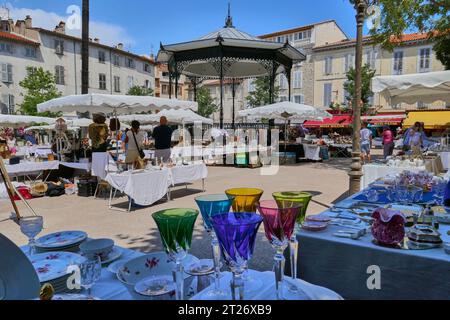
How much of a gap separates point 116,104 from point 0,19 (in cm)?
3255

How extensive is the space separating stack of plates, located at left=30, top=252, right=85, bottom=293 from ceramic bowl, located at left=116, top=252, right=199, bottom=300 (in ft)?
0.66

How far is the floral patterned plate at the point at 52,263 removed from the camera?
4.69 feet

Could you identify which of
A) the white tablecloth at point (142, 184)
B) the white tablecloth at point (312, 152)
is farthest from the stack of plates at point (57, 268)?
the white tablecloth at point (312, 152)

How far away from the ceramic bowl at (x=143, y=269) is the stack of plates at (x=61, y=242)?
0.51 metres

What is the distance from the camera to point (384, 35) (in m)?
11.4

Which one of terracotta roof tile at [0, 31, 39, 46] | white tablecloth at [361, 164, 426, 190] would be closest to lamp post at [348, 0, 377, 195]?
white tablecloth at [361, 164, 426, 190]

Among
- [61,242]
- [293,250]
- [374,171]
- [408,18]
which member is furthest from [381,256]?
[408,18]

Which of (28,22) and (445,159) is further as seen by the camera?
(28,22)

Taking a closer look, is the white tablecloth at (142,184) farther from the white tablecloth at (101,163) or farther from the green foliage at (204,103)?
the green foliage at (204,103)

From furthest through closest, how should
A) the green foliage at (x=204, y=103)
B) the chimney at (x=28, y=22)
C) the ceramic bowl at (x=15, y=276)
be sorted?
the green foliage at (x=204, y=103), the chimney at (x=28, y=22), the ceramic bowl at (x=15, y=276)

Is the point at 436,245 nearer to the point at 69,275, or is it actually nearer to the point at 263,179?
the point at 69,275

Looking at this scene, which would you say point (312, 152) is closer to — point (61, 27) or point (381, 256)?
point (381, 256)

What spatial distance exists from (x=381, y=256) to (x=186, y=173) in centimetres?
589

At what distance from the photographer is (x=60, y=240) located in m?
1.97
